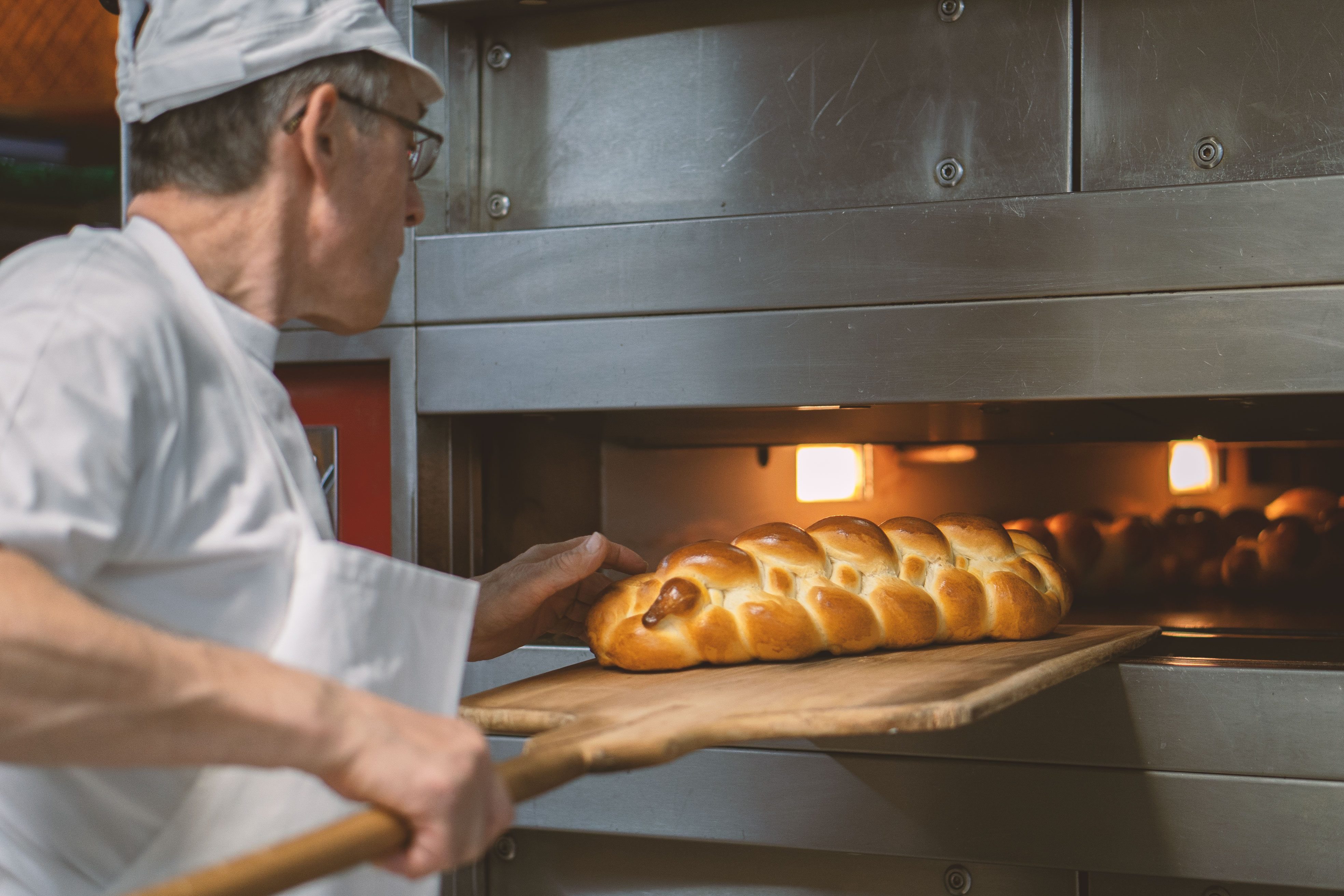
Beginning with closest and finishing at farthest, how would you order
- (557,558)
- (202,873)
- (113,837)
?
1. (202,873)
2. (113,837)
3. (557,558)

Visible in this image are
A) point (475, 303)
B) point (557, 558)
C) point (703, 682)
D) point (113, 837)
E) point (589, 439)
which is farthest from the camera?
point (589, 439)

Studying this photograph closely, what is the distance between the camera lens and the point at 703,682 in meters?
1.06

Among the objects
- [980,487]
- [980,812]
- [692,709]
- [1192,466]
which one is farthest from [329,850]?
[1192,466]

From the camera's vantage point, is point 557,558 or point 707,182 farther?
point 707,182

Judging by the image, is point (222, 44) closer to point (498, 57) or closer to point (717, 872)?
point (498, 57)

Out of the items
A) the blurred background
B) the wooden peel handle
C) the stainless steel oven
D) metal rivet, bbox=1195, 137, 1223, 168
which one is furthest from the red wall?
metal rivet, bbox=1195, 137, 1223, 168

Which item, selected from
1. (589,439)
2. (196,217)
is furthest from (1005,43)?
(196,217)

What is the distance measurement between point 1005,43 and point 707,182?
16.9 inches

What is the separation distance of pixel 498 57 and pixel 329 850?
4.43 ft

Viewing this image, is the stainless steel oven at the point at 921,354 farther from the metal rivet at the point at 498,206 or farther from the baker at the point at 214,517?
the baker at the point at 214,517

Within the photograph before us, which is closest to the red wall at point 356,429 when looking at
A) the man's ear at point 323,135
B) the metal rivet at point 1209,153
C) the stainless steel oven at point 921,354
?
the stainless steel oven at point 921,354

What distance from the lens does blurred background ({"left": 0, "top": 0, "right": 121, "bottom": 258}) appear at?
167 cm

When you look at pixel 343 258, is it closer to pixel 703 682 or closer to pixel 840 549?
pixel 703 682

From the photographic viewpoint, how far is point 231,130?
0.88 metres
